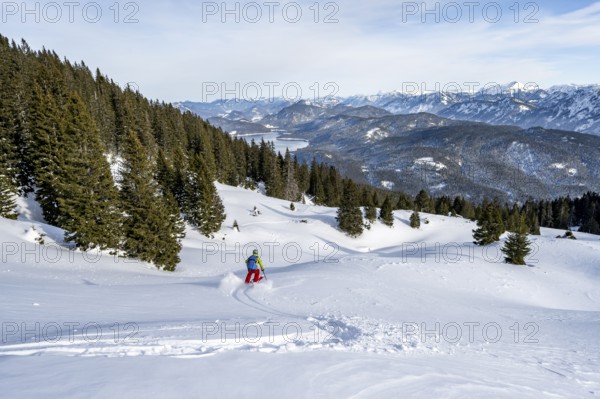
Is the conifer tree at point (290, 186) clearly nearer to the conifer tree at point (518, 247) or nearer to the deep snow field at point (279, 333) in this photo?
the conifer tree at point (518, 247)

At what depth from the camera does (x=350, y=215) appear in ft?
187

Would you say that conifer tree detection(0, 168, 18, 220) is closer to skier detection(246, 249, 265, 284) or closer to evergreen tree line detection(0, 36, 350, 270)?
evergreen tree line detection(0, 36, 350, 270)

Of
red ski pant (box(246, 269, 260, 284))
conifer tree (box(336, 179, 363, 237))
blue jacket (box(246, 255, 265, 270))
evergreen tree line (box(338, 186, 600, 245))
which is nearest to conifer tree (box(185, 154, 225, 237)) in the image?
conifer tree (box(336, 179, 363, 237))

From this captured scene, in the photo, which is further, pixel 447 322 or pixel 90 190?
pixel 90 190

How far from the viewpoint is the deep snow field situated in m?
5.61

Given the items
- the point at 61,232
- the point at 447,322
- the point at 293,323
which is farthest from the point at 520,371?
the point at 61,232

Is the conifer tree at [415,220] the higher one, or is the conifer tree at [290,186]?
the conifer tree at [290,186]

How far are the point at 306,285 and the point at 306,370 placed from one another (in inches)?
419

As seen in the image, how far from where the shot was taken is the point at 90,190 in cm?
2202

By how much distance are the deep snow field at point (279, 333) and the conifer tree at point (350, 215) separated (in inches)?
1254

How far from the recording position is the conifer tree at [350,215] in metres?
56.3

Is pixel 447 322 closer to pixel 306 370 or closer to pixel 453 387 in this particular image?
pixel 453 387

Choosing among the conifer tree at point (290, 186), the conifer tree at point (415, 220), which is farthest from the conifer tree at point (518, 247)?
the conifer tree at point (290, 186)

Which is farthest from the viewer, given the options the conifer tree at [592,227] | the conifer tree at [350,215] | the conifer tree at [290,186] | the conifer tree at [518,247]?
the conifer tree at [592,227]
